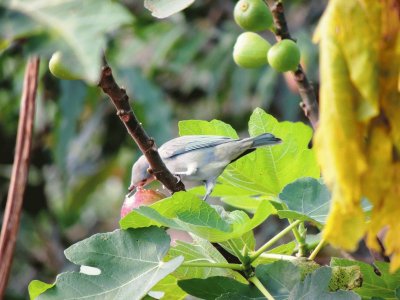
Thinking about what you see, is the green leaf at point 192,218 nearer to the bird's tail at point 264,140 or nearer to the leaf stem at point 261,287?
the leaf stem at point 261,287

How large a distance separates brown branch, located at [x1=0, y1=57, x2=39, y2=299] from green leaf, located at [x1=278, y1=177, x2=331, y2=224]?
0.31m

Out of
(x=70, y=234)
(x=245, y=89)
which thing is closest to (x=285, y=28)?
(x=245, y=89)

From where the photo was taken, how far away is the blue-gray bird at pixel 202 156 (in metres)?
0.97

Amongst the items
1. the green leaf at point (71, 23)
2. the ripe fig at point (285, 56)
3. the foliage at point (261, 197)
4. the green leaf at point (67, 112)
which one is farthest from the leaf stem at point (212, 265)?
the green leaf at point (67, 112)

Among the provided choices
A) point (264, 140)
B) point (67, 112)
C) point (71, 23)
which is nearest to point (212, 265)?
point (264, 140)

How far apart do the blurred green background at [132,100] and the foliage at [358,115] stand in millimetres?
1821

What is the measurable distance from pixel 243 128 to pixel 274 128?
2.01m

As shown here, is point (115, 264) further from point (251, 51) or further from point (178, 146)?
point (178, 146)

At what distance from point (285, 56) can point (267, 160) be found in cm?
13

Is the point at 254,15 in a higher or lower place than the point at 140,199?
higher

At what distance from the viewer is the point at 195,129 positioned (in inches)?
37.0

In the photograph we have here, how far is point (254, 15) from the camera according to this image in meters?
0.87

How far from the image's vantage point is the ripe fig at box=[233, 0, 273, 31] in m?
0.87

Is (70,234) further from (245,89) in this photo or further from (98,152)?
(245,89)
